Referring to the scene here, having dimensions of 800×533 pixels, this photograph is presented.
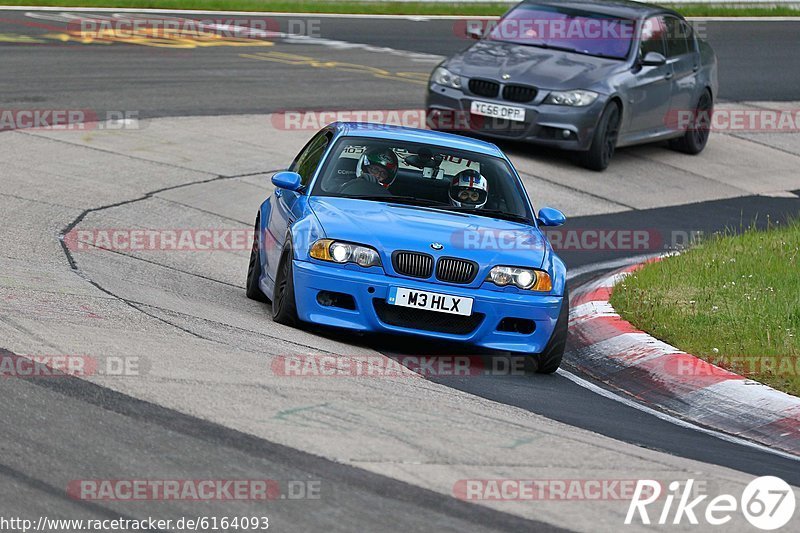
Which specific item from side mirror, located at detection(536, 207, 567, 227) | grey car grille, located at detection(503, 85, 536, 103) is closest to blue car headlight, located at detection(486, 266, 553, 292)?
side mirror, located at detection(536, 207, 567, 227)

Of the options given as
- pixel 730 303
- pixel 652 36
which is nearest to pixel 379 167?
pixel 730 303

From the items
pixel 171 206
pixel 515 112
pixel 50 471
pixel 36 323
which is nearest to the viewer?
pixel 50 471

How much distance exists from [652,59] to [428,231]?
9163 mm

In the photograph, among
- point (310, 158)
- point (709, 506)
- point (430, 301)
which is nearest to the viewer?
point (709, 506)

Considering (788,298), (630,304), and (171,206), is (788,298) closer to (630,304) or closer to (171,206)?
(630,304)

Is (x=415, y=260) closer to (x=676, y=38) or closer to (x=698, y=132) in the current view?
(x=676, y=38)

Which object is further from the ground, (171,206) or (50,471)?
(50,471)

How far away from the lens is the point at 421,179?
32.4 ft

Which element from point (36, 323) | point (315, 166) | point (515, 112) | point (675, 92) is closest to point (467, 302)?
point (315, 166)

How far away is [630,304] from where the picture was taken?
10320 millimetres

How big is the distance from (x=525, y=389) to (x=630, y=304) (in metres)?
2.31

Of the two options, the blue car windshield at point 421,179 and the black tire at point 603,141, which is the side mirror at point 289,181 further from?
the black tire at point 603,141

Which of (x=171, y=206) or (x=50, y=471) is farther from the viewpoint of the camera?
(x=171, y=206)

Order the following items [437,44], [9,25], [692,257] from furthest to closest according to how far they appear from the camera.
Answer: [437,44] → [9,25] → [692,257]
